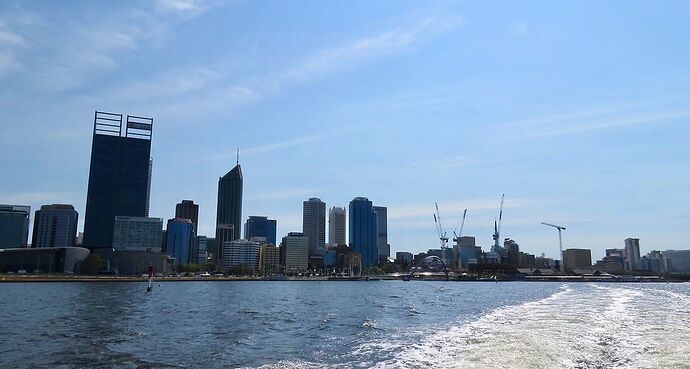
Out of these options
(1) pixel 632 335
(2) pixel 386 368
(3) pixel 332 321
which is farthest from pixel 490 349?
(3) pixel 332 321

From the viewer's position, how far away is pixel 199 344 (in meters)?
31.7

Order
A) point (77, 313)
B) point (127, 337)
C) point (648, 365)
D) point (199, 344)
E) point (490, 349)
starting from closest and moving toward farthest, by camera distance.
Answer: point (648, 365) < point (490, 349) < point (199, 344) < point (127, 337) < point (77, 313)

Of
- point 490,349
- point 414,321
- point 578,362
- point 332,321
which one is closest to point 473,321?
point 414,321

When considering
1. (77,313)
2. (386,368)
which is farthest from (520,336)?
(77,313)

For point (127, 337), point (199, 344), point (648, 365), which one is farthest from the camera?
point (127, 337)

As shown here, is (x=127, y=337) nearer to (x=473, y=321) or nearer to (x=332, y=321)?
(x=332, y=321)

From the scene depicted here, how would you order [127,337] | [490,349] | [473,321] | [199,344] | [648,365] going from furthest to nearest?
[473,321], [127,337], [199,344], [490,349], [648,365]

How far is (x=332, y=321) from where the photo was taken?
46.0 m

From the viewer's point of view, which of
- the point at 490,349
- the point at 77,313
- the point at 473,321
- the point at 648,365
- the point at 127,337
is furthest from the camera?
the point at 77,313

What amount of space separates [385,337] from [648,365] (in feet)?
51.0

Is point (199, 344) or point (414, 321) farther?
point (414, 321)

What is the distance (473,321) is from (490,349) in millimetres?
17596

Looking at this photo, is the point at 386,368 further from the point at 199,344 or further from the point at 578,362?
the point at 199,344

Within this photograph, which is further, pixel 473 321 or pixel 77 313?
pixel 77 313
